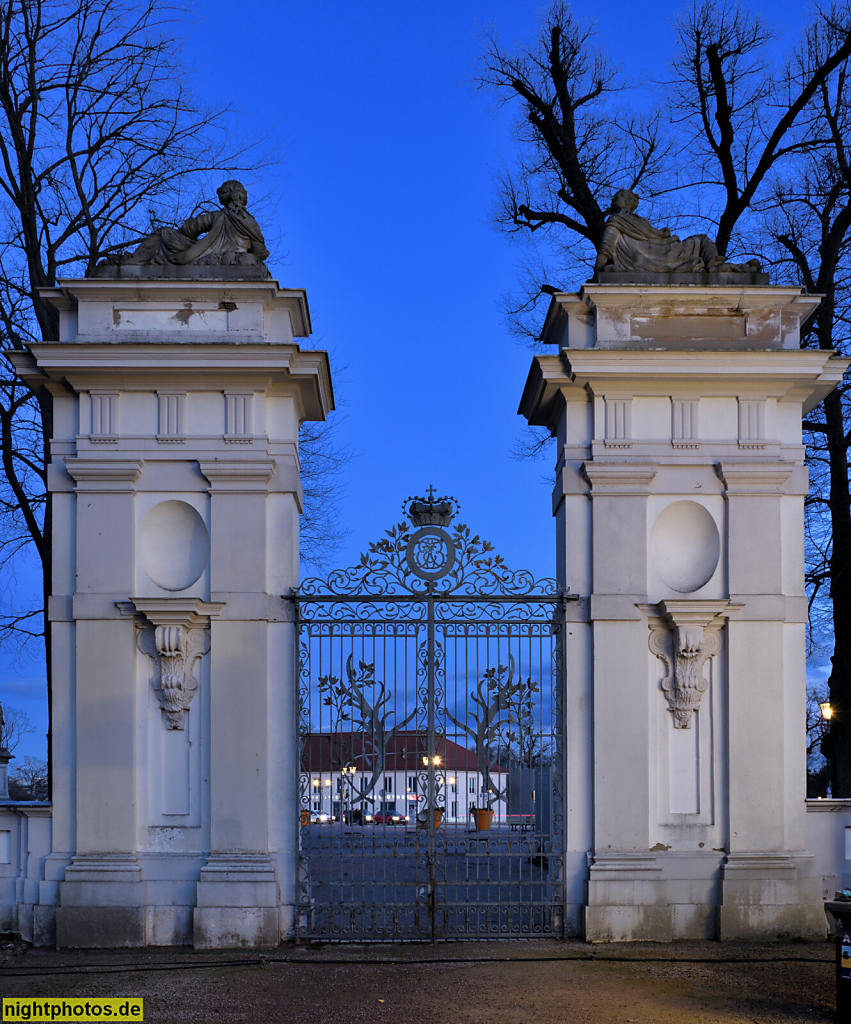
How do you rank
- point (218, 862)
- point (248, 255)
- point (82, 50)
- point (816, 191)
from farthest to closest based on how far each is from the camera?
point (816, 191) < point (82, 50) < point (248, 255) < point (218, 862)

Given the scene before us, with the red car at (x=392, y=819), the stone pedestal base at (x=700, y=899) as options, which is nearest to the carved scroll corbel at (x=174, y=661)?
the red car at (x=392, y=819)

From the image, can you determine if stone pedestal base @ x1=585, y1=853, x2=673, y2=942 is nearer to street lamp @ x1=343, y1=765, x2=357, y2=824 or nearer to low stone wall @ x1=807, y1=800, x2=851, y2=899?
low stone wall @ x1=807, y1=800, x2=851, y2=899

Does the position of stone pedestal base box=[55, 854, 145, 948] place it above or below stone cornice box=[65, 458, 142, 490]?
below

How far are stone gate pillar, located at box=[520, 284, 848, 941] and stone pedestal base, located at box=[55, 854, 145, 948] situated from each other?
12.5 ft

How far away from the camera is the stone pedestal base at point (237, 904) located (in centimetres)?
998

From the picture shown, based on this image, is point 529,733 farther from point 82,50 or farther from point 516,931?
point 82,50

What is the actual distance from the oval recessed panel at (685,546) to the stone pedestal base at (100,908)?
18.0 ft

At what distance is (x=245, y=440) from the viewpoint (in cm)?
1058

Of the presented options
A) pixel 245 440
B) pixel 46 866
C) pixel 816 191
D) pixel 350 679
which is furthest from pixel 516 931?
pixel 816 191

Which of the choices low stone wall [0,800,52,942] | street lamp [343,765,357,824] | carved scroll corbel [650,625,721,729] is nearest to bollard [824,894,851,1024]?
carved scroll corbel [650,625,721,729]

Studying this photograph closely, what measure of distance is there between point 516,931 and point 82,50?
11.8 meters

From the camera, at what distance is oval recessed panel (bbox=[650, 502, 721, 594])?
10852mm

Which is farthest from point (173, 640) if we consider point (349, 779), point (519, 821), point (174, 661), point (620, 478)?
point (620, 478)

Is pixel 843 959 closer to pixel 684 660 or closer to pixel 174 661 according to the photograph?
pixel 684 660
